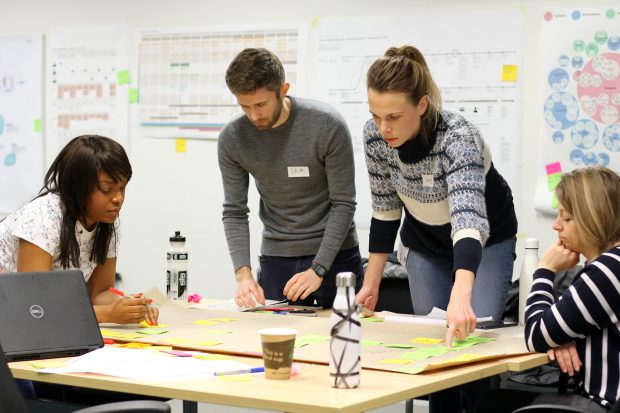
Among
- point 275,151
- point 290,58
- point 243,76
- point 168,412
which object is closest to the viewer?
point 168,412

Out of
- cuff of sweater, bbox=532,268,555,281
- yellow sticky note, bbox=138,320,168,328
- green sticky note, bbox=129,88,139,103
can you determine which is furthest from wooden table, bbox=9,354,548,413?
green sticky note, bbox=129,88,139,103

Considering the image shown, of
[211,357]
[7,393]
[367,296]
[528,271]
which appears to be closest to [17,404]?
[7,393]

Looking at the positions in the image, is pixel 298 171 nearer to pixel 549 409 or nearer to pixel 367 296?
pixel 367 296

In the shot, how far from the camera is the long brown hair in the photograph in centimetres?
241

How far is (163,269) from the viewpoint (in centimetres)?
481

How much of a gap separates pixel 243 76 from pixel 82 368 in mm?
1146

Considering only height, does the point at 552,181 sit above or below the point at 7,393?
above

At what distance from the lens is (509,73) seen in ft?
12.7

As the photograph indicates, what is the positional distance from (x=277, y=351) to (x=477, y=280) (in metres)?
1.01

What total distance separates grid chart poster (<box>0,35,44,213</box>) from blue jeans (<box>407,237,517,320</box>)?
3003 millimetres

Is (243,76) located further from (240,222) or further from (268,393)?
(268,393)

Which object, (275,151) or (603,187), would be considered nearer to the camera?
(603,187)

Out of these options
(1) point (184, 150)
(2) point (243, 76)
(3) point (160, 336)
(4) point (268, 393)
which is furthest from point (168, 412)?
(1) point (184, 150)

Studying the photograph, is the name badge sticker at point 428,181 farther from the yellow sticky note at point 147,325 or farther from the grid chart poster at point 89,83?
the grid chart poster at point 89,83
